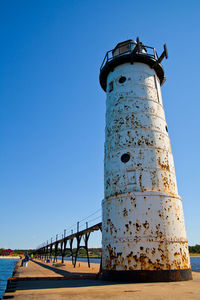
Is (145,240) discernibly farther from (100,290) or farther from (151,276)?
(100,290)

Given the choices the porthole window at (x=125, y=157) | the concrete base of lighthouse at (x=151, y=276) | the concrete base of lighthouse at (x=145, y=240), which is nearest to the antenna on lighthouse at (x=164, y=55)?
the porthole window at (x=125, y=157)

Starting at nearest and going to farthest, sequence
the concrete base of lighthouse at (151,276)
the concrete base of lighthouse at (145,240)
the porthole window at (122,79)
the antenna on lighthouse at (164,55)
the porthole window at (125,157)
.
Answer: the concrete base of lighthouse at (151,276), the concrete base of lighthouse at (145,240), the porthole window at (125,157), the porthole window at (122,79), the antenna on lighthouse at (164,55)

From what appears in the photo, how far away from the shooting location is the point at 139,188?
31.8ft

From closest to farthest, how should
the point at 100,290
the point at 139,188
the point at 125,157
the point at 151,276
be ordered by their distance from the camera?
the point at 100,290, the point at 151,276, the point at 139,188, the point at 125,157

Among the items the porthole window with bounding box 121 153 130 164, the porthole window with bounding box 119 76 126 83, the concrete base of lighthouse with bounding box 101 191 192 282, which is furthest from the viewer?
the porthole window with bounding box 119 76 126 83

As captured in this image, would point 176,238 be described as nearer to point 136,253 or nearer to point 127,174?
point 136,253

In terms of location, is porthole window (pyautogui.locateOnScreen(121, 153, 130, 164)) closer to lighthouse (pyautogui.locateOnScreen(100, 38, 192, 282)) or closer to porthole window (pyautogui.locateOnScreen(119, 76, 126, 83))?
lighthouse (pyautogui.locateOnScreen(100, 38, 192, 282))

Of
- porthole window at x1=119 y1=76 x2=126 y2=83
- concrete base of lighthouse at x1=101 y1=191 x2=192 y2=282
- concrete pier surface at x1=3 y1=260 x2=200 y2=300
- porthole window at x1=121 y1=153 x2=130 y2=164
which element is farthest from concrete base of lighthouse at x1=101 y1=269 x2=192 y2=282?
porthole window at x1=119 y1=76 x2=126 y2=83

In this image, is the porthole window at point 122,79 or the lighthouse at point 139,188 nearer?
the lighthouse at point 139,188

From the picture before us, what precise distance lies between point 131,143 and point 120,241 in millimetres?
4545

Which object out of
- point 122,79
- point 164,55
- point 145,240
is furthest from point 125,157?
point 164,55

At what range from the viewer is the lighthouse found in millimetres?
8625

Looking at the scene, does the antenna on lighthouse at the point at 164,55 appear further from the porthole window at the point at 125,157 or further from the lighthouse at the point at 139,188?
the porthole window at the point at 125,157

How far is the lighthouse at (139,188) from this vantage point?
8.62 meters
